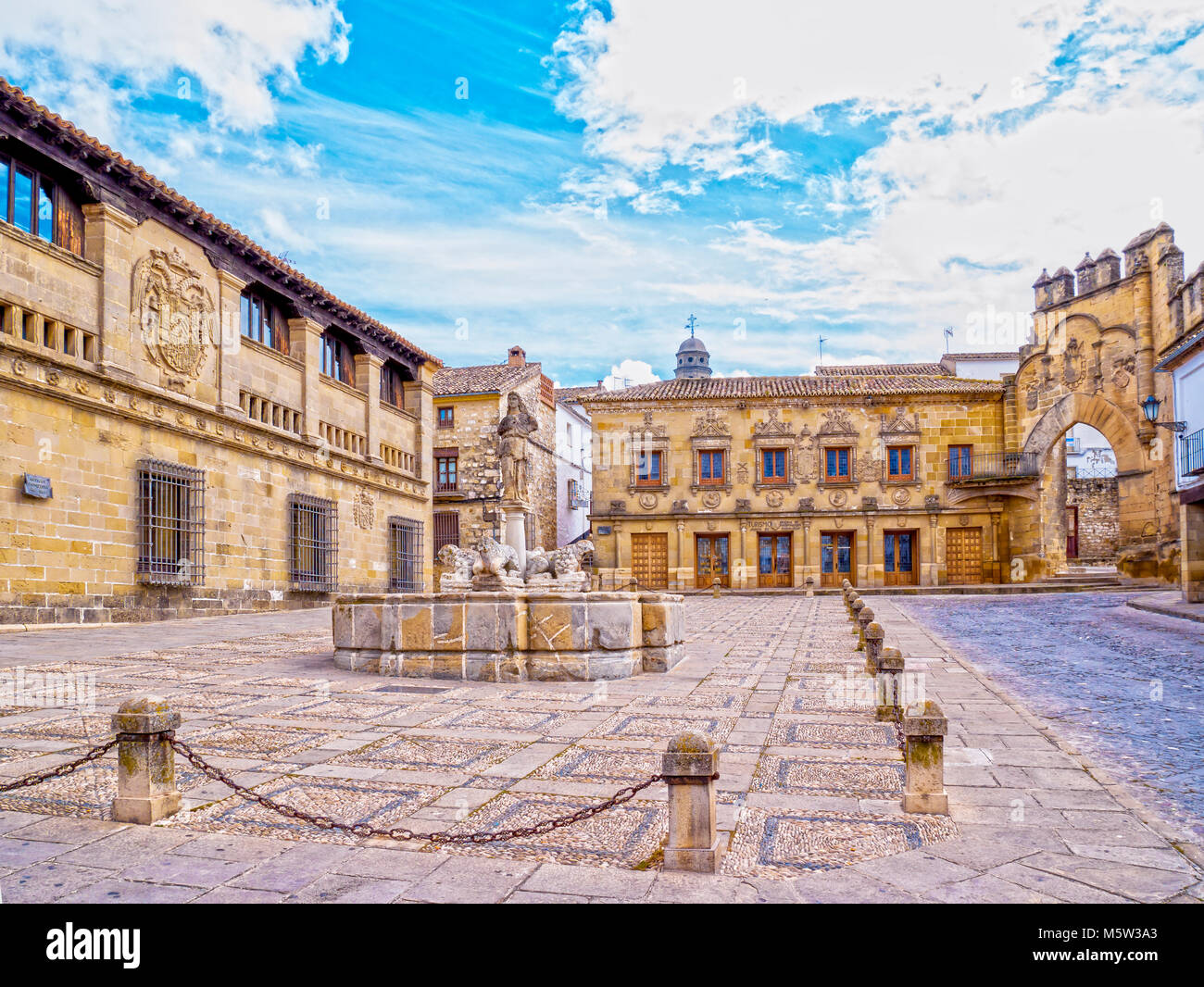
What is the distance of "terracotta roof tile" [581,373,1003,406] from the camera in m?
33.9

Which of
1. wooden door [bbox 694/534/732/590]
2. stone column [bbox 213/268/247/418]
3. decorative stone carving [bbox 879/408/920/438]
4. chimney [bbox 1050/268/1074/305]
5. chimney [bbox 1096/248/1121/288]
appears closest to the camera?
stone column [bbox 213/268/247/418]

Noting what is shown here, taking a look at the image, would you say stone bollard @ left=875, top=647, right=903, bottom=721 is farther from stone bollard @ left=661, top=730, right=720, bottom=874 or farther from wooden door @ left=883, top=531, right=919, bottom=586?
wooden door @ left=883, top=531, right=919, bottom=586

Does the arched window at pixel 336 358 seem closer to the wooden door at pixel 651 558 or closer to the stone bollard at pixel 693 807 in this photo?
the wooden door at pixel 651 558

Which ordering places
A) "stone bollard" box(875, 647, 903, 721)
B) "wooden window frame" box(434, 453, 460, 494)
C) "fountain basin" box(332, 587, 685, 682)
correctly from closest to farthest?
"stone bollard" box(875, 647, 903, 721)
"fountain basin" box(332, 587, 685, 682)
"wooden window frame" box(434, 453, 460, 494)

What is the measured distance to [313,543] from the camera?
2195 centimetres

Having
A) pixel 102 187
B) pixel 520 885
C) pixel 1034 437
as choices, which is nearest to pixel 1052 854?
pixel 520 885

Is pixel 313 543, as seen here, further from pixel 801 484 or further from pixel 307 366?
pixel 801 484

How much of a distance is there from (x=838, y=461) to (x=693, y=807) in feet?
105

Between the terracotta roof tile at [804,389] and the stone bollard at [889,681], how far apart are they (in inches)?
1104

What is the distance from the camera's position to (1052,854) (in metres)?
3.77

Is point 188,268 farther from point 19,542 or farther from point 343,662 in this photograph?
point 343,662

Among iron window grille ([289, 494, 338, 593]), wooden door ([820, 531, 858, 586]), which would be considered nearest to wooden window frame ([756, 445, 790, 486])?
wooden door ([820, 531, 858, 586])

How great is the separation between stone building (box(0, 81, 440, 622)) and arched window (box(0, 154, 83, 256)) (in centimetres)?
3
